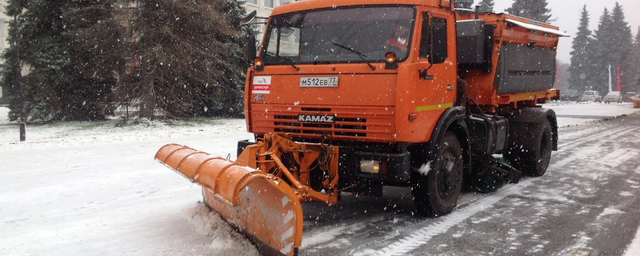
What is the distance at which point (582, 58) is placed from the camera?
84125 mm

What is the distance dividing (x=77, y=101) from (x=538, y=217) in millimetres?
20338

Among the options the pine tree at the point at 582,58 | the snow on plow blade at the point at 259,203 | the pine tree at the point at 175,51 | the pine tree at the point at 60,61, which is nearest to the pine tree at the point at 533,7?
the pine tree at the point at 582,58

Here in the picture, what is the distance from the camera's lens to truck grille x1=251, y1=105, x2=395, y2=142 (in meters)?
5.70

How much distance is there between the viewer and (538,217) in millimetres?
6449

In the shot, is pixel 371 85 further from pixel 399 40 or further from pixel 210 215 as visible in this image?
pixel 210 215

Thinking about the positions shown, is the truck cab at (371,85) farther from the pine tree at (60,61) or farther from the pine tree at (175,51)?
the pine tree at (60,61)

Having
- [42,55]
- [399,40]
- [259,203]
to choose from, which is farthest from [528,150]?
[42,55]

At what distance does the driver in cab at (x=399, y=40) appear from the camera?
19.0 ft

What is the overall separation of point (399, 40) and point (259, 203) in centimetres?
239

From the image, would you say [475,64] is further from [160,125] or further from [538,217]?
[160,125]

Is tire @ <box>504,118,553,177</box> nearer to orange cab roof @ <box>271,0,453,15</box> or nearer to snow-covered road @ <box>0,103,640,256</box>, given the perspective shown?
snow-covered road @ <box>0,103,640,256</box>

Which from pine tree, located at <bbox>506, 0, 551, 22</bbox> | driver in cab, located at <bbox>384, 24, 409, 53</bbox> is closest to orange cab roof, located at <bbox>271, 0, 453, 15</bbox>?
driver in cab, located at <bbox>384, 24, 409, 53</bbox>

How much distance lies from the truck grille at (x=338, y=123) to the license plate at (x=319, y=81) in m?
0.26

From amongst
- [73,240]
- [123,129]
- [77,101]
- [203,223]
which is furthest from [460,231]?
[77,101]
